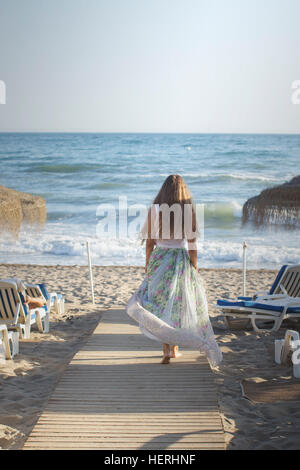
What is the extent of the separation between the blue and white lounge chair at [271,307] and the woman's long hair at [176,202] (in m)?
1.87

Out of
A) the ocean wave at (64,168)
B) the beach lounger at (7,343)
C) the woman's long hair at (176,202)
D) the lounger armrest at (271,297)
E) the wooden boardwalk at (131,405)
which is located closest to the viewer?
the wooden boardwalk at (131,405)

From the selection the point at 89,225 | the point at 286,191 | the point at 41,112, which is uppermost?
the point at 41,112

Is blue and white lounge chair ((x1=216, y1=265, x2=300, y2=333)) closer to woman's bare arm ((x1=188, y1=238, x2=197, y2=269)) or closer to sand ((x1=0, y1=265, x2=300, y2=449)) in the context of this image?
sand ((x1=0, y1=265, x2=300, y2=449))

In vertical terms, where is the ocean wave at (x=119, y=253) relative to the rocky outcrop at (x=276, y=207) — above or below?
below

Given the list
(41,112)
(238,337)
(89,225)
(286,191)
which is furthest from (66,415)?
(41,112)

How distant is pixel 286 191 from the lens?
7.12 m

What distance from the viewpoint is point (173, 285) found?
3.78 metres

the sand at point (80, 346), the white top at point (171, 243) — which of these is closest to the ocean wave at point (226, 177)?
the sand at point (80, 346)

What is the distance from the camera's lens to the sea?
13.2 metres

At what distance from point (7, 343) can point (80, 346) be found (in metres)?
0.87

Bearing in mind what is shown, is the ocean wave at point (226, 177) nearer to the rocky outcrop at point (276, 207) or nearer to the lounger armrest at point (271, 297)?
the rocky outcrop at point (276, 207)

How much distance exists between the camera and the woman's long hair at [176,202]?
362 centimetres
